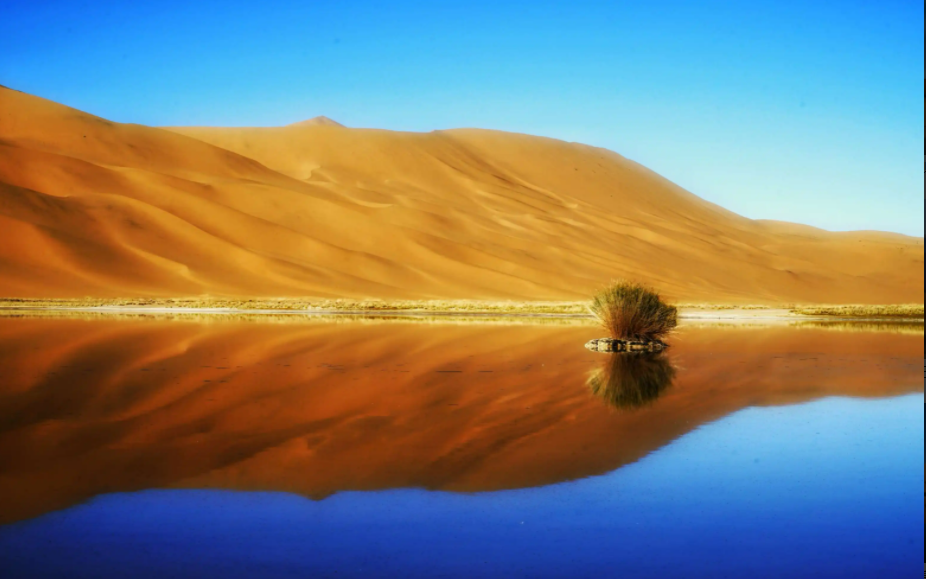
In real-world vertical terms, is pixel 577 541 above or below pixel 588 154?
below

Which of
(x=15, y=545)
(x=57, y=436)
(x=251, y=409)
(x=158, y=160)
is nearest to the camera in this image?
(x=15, y=545)

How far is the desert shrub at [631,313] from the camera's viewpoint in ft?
75.2

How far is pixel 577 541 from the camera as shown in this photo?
612 centimetres

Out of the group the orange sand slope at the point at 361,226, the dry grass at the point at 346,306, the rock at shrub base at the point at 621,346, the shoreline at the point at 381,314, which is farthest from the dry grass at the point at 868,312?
the rock at shrub base at the point at 621,346

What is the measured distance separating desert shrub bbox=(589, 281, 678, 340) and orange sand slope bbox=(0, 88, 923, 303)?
112 ft

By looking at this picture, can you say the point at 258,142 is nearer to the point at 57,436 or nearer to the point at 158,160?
the point at 158,160

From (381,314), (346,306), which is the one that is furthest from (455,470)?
(346,306)

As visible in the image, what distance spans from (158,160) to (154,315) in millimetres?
43377

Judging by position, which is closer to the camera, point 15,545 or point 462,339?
point 15,545

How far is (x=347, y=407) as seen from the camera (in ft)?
39.0

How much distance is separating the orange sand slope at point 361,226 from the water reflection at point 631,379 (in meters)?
38.4

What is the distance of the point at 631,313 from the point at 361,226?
5022cm

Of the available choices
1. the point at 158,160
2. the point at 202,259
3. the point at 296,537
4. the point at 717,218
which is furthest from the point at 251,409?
the point at 717,218

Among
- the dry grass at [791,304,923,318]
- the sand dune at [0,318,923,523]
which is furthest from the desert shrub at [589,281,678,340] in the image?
the dry grass at [791,304,923,318]
